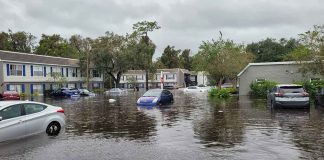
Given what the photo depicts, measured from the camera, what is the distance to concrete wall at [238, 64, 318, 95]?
38.6 meters

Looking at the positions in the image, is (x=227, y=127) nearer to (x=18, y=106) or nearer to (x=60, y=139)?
(x=60, y=139)

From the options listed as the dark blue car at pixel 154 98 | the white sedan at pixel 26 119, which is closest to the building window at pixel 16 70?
the dark blue car at pixel 154 98

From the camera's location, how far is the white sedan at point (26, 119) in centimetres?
1168

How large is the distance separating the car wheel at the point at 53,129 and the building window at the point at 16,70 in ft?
153

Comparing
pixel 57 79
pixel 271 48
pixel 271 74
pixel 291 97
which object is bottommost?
pixel 291 97

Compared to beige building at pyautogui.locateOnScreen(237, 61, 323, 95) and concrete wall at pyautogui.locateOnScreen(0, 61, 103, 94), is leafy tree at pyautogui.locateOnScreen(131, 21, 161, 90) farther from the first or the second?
beige building at pyautogui.locateOnScreen(237, 61, 323, 95)

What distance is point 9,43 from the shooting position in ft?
273

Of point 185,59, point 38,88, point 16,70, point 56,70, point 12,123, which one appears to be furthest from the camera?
point 185,59

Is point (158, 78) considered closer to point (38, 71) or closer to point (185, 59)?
point (185, 59)

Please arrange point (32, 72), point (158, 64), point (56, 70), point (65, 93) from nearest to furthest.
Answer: point (65, 93) < point (32, 72) < point (56, 70) < point (158, 64)

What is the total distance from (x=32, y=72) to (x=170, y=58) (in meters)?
68.1

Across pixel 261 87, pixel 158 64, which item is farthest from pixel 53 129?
pixel 158 64

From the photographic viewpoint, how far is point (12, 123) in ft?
38.8

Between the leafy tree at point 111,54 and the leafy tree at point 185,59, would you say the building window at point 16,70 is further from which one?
the leafy tree at point 185,59
